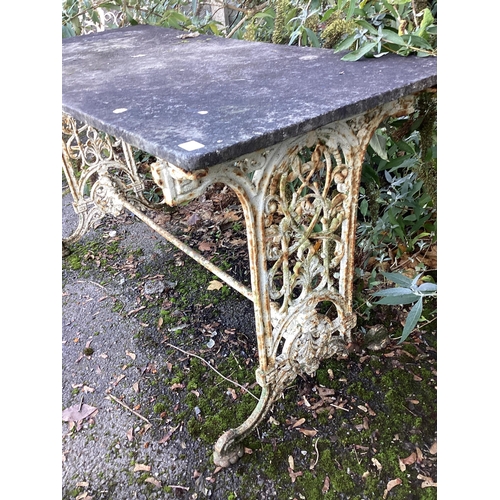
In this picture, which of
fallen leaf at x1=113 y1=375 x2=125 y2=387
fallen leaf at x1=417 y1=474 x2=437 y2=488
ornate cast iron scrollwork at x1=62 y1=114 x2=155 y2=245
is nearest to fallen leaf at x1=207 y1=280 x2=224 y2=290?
fallen leaf at x1=113 y1=375 x2=125 y2=387

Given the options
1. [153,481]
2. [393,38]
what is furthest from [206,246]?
[393,38]

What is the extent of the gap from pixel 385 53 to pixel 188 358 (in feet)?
4.53

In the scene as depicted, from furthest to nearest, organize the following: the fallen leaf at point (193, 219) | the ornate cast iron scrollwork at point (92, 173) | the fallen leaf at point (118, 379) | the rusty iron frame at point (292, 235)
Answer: the fallen leaf at point (193, 219) < the ornate cast iron scrollwork at point (92, 173) < the fallen leaf at point (118, 379) < the rusty iron frame at point (292, 235)

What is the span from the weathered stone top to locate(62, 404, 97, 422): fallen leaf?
1.13 meters

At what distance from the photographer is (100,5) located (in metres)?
2.74

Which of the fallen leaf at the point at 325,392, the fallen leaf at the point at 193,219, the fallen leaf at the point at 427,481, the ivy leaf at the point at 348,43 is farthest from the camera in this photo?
the fallen leaf at the point at 193,219

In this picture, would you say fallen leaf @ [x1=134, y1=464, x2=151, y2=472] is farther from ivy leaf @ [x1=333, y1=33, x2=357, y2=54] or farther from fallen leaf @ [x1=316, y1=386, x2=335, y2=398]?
ivy leaf @ [x1=333, y1=33, x2=357, y2=54]

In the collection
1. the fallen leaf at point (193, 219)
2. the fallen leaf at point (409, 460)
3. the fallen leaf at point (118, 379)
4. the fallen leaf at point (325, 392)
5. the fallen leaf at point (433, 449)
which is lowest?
the fallen leaf at point (409, 460)

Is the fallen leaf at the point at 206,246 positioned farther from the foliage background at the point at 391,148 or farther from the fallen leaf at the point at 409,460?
the fallen leaf at the point at 409,460

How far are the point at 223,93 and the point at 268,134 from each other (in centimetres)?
39

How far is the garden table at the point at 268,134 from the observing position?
3.29 feet

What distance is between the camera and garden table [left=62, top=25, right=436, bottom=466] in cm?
100

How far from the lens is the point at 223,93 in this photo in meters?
1.27

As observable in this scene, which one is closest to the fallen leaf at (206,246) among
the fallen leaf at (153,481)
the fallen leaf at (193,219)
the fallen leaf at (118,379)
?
the fallen leaf at (193,219)
